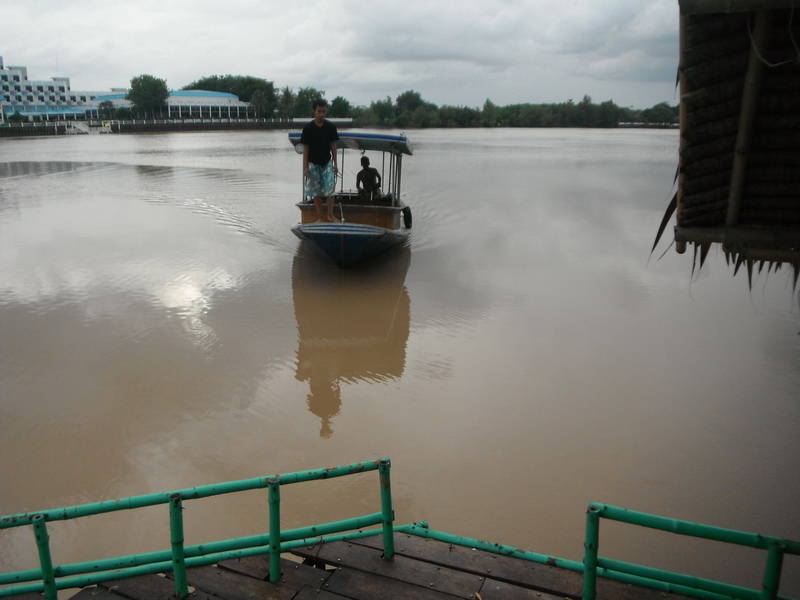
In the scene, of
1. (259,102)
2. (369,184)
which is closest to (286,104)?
(259,102)

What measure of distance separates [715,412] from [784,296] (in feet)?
14.7

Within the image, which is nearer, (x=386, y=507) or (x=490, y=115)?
(x=386, y=507)

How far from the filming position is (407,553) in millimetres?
2787

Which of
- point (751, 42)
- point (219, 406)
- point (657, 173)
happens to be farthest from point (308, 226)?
point (657, 173)

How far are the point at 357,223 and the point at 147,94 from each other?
83190 millimetres

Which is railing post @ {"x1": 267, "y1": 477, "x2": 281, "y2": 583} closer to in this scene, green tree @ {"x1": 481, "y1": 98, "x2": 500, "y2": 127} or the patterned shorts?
the patterned shorts

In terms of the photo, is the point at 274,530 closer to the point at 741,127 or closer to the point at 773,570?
the point at 773,570

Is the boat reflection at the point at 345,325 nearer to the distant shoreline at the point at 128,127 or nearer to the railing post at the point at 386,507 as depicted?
the railing post at the point at 386,507

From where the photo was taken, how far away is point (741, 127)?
94.6 inches

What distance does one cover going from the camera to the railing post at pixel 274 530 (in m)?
2.42

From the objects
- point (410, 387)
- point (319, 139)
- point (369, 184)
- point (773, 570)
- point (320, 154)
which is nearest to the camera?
point (773, 570)

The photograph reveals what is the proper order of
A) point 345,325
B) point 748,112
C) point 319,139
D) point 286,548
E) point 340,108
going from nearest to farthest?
point 748,112, point 286,548, point 345,325, point 319,139, point 340,108

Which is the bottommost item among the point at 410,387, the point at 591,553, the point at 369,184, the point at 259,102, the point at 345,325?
the point at 410,387

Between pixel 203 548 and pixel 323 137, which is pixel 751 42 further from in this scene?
pixel 323 137
